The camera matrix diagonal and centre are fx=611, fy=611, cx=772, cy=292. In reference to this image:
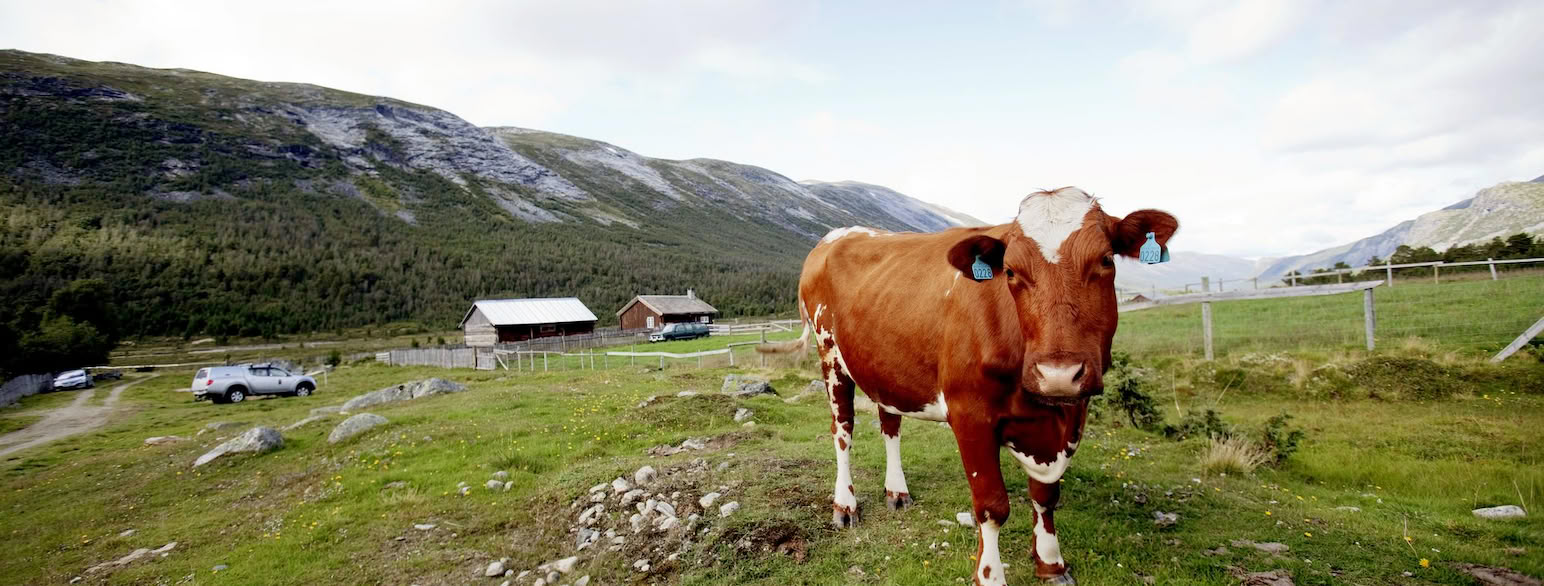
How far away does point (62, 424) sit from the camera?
22094 mm

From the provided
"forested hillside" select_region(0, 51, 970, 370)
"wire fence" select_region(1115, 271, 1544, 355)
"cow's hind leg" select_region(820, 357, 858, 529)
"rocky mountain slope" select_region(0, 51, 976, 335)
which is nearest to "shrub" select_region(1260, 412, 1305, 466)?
"cow's hind leg" select_region(820, 357, 858, 529)

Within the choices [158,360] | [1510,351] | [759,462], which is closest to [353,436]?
[759,462]

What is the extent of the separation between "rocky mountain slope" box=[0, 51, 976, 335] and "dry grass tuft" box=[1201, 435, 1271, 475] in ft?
203

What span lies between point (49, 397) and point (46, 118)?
147 m

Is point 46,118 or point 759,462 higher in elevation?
point 46,118

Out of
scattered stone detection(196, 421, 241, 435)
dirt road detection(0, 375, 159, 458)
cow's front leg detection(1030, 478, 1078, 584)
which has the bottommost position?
dirt road detection(0, 375, 159, 458)

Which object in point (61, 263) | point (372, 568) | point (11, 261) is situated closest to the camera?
point (372, 568)

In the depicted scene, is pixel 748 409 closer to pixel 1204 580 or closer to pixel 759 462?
pixel 759 462

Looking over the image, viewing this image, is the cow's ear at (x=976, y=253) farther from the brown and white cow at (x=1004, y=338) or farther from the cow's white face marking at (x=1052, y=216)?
the cow's white face marking at (x=1052, y=216)

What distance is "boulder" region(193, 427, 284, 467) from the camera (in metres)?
11.8

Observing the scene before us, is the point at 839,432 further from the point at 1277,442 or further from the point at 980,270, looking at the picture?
the point at 1277,442

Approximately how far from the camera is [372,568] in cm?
612

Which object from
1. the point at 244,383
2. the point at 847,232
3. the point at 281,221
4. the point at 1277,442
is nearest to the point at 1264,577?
the point at 1277,442

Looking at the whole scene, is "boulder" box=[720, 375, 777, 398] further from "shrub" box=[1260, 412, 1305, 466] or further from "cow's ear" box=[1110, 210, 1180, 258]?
"cow's ear" box=[1110, 210, 1180, 258]
